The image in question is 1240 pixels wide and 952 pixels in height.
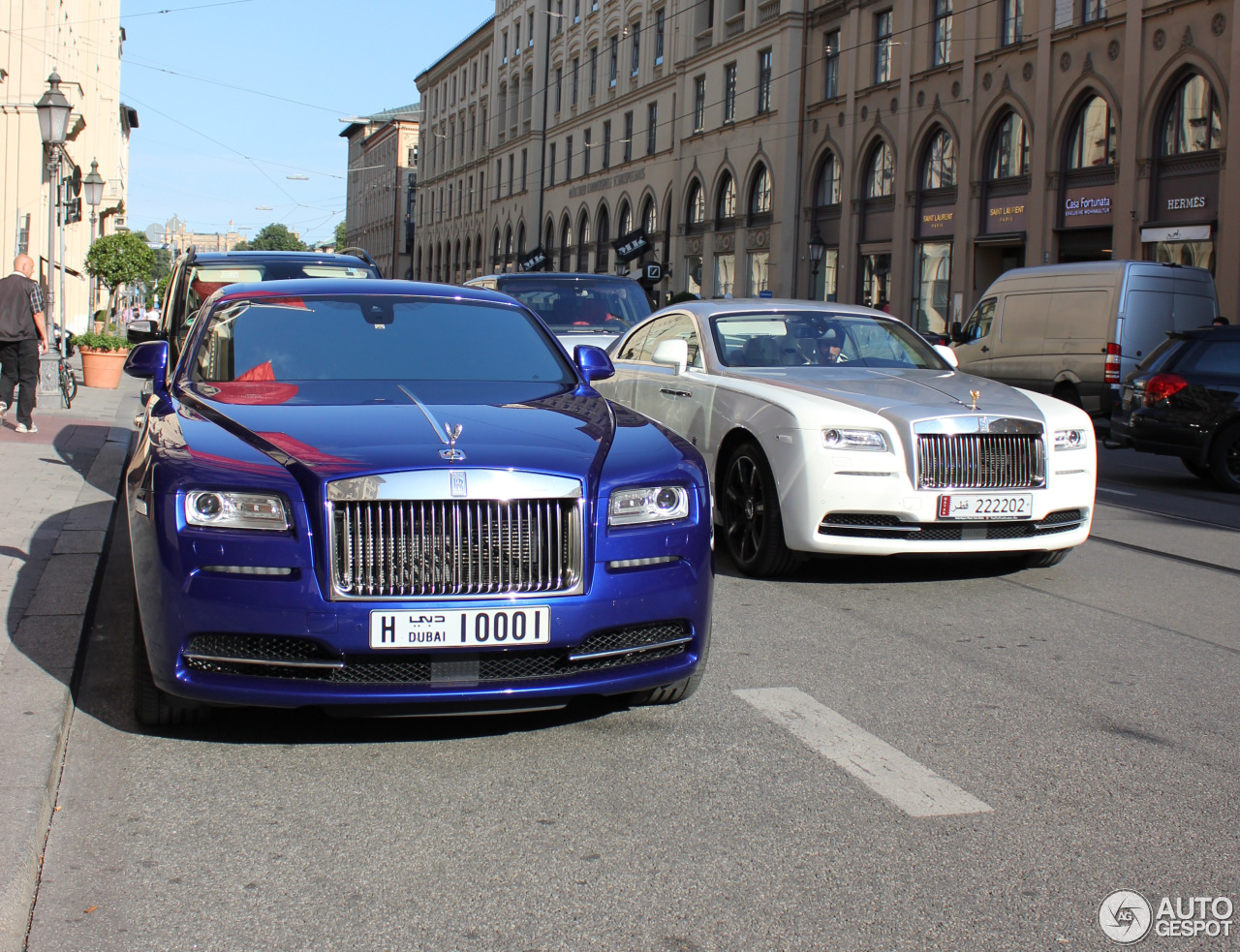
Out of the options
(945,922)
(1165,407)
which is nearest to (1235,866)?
(945,922)

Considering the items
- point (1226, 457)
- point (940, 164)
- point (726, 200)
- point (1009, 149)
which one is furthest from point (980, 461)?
point (726, 200)

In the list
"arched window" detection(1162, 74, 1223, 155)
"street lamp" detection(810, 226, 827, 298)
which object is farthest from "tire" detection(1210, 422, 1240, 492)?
"street lamp" detection(810, 226, 827, 298)

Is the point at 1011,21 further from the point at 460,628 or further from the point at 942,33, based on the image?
the point at 460,628

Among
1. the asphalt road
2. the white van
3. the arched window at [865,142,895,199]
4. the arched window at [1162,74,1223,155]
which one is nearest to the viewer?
the asphalt road

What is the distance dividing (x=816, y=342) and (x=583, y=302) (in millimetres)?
6984

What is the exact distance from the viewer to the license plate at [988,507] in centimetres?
703

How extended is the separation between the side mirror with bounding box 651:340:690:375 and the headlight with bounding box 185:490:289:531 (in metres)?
4.58

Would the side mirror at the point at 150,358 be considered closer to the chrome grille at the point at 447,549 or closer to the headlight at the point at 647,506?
the chrome grille at the point at 447,549

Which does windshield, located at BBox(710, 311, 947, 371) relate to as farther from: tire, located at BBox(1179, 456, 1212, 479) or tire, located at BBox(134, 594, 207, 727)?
tire, located at BBox(1179, 456, 1212, 479)

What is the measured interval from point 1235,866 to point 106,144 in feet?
208

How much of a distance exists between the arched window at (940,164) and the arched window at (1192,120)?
7.49 meters

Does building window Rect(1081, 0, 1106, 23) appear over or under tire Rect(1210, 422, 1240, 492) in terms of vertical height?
over

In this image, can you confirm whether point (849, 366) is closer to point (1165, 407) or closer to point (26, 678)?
point (26, 678)

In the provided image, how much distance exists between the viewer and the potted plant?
21.0 m
